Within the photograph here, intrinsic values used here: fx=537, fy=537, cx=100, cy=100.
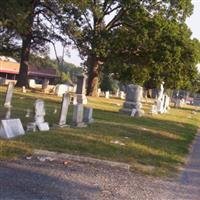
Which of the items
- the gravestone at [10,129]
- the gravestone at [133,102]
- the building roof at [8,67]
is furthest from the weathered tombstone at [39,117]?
the building roof at [8,67]

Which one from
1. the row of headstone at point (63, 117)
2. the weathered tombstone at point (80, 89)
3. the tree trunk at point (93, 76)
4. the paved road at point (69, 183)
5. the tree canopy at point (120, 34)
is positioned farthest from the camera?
the tree trunk at point (93, 76)

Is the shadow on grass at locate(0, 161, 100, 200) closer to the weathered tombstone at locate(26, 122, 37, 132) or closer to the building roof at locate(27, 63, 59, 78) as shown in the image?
the weathered tombstone at locate(26, 122, 37, 132)

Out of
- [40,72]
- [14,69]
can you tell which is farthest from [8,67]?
[40,72]

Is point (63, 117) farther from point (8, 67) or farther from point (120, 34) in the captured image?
point (8, 67)

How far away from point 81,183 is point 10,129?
157 inches

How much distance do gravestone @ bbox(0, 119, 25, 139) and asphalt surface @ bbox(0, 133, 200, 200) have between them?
79.4 inches

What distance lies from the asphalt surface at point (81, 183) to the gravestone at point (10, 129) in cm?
202

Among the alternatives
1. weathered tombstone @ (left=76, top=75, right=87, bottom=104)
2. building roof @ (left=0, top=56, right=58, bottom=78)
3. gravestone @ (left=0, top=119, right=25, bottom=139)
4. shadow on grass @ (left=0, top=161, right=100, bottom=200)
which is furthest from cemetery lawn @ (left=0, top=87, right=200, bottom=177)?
building roof @ (left=0, top=56, right=58, bottom=78)

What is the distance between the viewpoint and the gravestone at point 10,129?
1171 centimetres

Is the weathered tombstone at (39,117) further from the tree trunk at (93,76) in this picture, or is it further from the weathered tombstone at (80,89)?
the tree trunk at (93,76)

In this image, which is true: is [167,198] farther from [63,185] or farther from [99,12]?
[99,12]

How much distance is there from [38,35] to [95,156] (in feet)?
121

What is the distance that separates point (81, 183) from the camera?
848cm

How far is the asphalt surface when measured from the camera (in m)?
7.54
